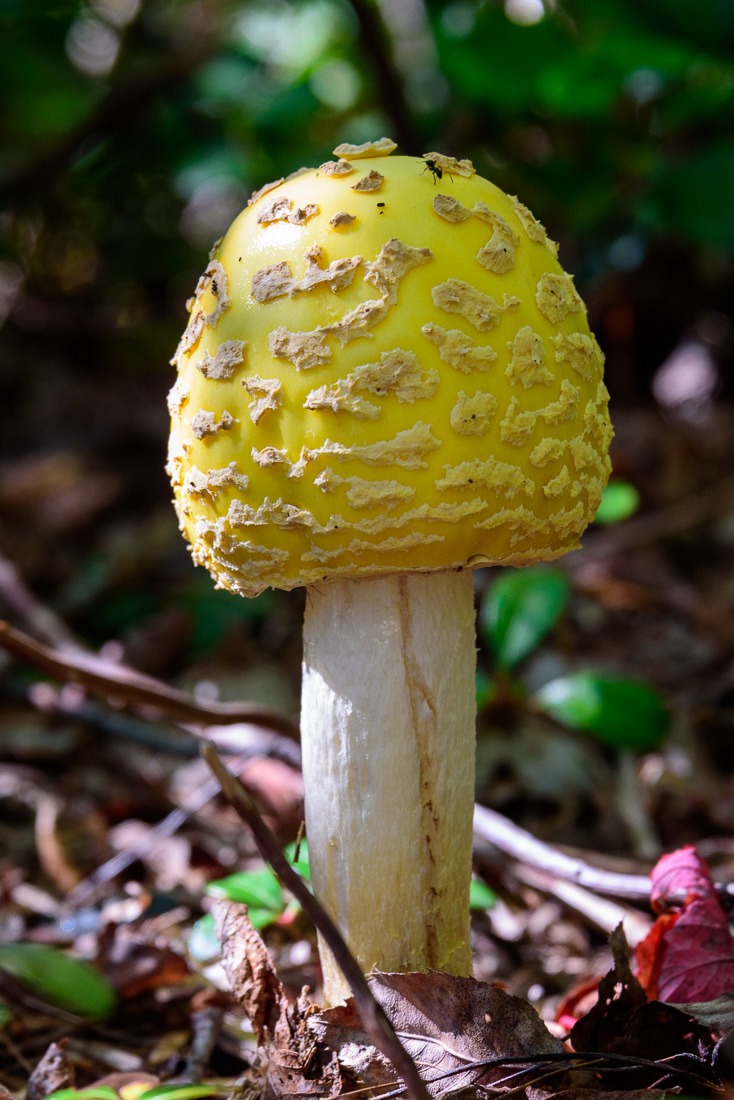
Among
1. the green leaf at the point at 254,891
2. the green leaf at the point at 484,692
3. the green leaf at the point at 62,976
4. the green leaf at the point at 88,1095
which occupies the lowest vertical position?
the green leaf at the point at 88,1095

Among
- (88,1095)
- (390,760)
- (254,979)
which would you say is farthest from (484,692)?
(88,1095)

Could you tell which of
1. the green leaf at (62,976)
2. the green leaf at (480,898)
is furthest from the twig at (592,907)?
the green leaf at (62,976)

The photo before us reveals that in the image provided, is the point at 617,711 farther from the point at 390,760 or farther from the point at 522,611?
the point at 390,760

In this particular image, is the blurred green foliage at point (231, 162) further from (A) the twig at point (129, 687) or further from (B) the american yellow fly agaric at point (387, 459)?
(B) the american yellow fly agaric at point (387, 459)

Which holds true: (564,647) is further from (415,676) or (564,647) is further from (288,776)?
(415,676)

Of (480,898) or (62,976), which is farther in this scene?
(480,898)

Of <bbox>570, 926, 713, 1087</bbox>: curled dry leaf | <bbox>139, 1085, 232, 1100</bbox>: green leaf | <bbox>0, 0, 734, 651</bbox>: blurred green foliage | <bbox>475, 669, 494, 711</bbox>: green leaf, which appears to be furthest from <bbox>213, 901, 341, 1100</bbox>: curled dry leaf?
<bbox>0, 0, 734, 651</bbox>: blurred green foliage
